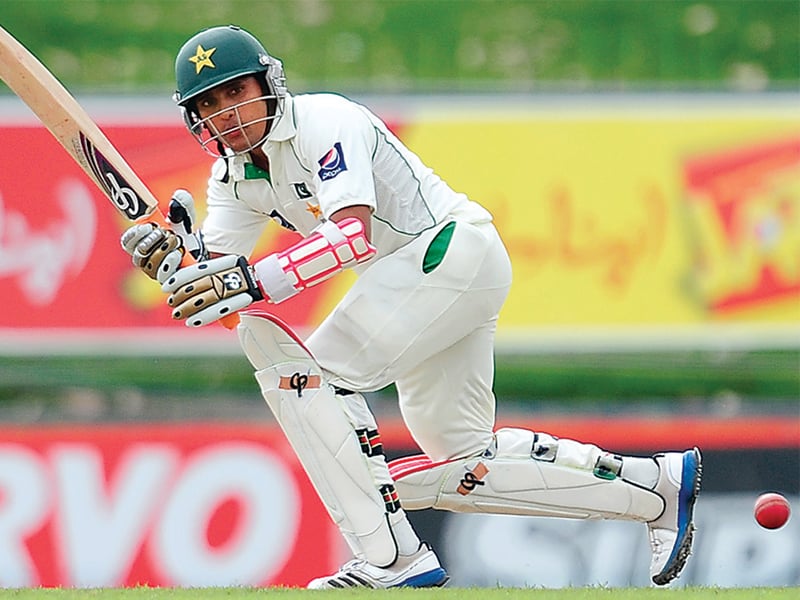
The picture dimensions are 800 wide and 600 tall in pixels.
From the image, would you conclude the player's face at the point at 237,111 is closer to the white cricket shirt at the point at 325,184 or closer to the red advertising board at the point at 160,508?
the white cricket shirt at the point at 325,184

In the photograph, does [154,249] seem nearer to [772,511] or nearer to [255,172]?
[255,172]

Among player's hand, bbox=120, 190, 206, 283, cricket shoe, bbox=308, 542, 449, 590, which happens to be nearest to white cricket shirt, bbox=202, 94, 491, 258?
player's hand, bbox=120, 190, 206, 283

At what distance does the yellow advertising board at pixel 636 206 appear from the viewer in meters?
5.36

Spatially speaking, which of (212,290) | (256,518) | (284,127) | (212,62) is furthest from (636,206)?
(212,290)

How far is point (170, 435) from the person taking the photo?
5.22 m

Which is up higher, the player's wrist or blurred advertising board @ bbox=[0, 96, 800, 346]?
the player's wrist

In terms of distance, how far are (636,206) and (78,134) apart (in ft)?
7.53

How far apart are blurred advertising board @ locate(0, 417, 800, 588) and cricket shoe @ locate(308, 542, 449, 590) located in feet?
5.50

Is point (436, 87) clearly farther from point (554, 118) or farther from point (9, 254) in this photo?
point (9, 254)

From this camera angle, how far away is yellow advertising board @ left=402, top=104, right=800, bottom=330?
5.36 metres

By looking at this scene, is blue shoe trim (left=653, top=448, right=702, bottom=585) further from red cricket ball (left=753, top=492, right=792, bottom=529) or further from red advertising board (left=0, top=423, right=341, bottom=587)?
red advertising board (left=0, top=423, right=341, bottom=587)

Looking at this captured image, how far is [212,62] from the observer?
340cm

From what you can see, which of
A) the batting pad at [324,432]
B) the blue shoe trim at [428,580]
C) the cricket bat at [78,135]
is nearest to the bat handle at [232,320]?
the batting pad at [324,432]

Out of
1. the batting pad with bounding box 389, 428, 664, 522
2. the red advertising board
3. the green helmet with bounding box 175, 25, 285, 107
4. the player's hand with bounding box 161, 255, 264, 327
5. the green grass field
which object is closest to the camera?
the green grass field
